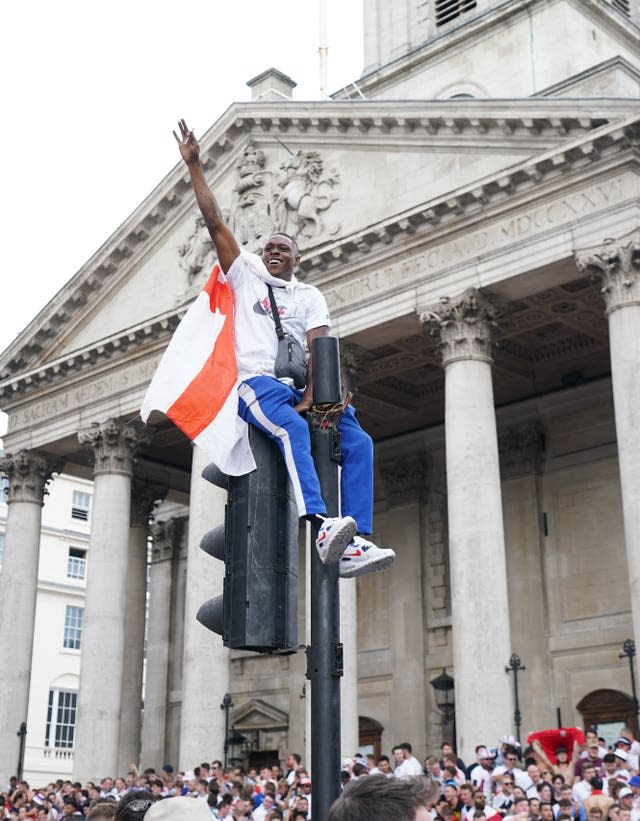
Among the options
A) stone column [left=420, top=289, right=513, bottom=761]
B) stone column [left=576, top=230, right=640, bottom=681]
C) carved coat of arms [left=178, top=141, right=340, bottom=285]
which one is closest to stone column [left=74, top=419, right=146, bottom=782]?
carved coat of arms [left=178, top=141, right=340, bottom=285]

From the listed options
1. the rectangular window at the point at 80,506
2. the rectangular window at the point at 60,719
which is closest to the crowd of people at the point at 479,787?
the rectangular window at the point at 60,719

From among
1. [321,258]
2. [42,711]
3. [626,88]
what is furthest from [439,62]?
[42,711]

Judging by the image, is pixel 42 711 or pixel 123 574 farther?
pixel 42 711

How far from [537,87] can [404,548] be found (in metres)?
14.2

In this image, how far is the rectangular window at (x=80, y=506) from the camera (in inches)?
2405

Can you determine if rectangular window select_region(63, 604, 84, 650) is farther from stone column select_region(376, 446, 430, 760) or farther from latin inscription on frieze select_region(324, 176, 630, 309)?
latin inscription on frieze select_region(324, 176, 630, 309)

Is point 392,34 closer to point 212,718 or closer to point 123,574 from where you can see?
point 123,574

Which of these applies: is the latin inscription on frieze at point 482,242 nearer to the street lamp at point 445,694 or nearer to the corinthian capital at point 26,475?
the street lamp at point 445,694

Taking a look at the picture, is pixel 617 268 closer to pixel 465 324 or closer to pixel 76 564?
pixel 465 324

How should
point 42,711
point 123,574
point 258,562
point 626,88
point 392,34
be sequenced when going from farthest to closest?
point 42,711
point 392,34
point 123,574
point 626,88
point 258,562

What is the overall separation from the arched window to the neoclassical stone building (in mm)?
68

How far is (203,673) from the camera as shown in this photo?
94.0ft

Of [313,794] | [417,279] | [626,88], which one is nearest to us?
[313,794]

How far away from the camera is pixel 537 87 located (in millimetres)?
35719
